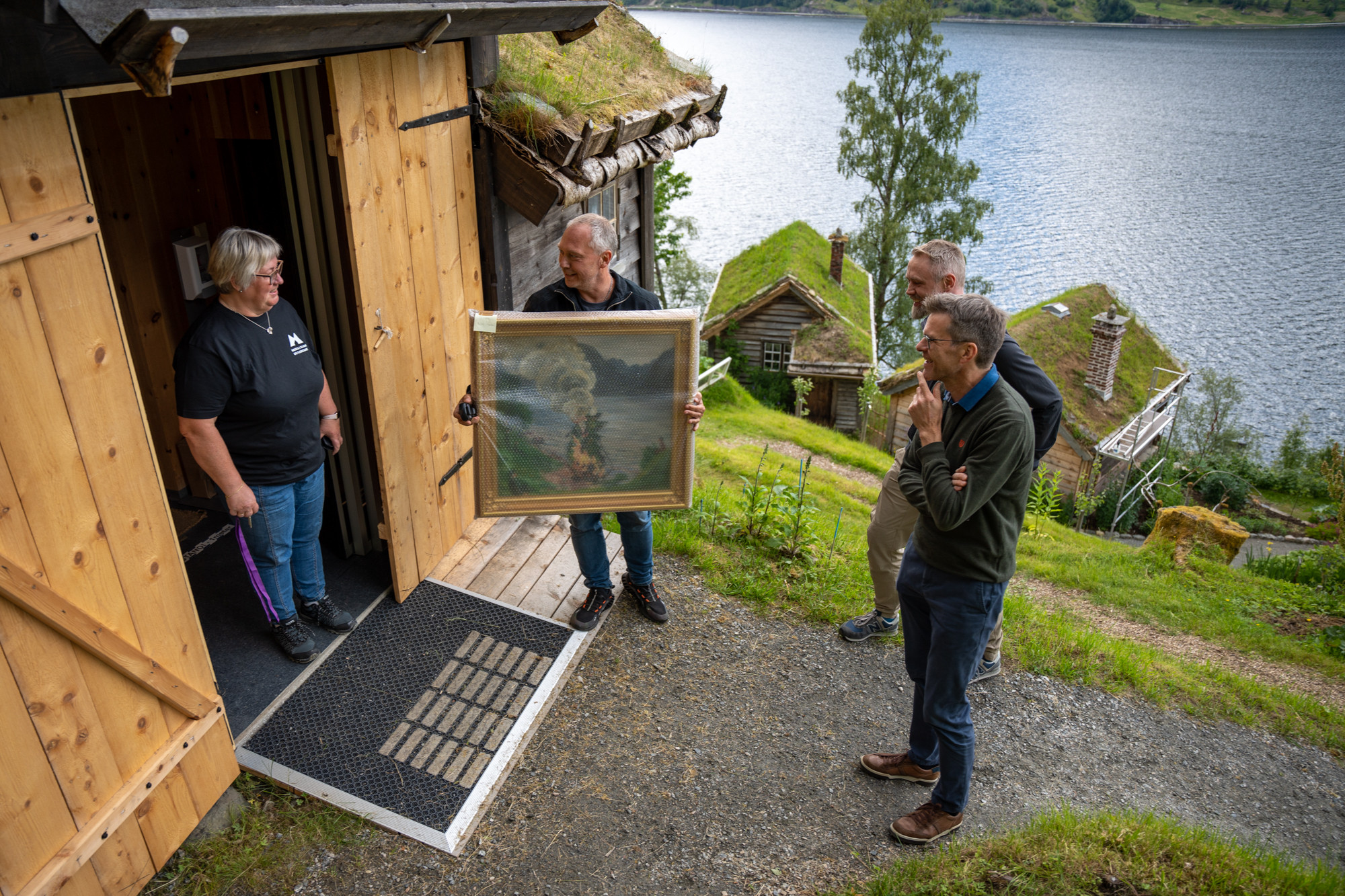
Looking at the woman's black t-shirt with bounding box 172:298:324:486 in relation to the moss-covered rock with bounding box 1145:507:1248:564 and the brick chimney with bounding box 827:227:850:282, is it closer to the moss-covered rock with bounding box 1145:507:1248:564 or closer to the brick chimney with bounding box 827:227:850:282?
the moss-covered rock with bounding box 1145:507:1248:564

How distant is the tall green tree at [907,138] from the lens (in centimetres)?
2881

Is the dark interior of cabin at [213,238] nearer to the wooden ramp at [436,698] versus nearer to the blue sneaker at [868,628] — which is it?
the wooden ramp at [436,698]

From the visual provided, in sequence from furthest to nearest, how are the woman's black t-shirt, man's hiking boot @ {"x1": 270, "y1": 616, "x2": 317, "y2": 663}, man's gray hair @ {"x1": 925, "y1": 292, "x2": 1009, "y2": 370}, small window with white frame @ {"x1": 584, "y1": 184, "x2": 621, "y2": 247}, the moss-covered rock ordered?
1. the moss-covered rock
2. small window with white frame @ {"x1": 584, "y1": 184, "x2": 621, "y2": 247}
3. man's hiking boot @ {"x1": 270, "y1": 616, "x2": 317, "y2": 663}
4. the woman's black t-shirt
5. man's gray hair @ {"x1": 925, "y1": 292, "x2": 1009, "y2": 370}

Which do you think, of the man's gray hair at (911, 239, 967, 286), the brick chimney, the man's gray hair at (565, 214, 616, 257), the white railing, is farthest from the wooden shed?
the brick chimney

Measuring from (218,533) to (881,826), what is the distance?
162 inches

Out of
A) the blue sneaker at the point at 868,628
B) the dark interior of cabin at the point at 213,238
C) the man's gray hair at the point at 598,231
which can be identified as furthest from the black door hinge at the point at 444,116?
the blue sneaker at the point at 868,628

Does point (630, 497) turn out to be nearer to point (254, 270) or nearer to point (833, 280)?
point (254, 270)

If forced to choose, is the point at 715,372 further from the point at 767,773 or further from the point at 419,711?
the point at 419,711

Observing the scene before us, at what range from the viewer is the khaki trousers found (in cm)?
430

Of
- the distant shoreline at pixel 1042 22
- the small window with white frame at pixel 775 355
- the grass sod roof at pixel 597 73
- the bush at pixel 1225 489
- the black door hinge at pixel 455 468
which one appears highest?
the distant shoreline at pixel 1042 22

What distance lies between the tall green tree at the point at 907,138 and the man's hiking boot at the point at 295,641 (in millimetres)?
27644

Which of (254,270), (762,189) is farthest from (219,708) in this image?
(762,189)

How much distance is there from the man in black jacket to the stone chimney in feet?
61.3

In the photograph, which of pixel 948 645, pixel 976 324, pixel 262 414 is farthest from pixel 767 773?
pixel 262 414
